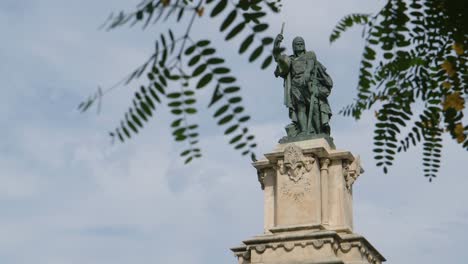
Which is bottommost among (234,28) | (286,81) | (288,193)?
(234,28)

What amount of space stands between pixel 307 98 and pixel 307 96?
0.15 ft

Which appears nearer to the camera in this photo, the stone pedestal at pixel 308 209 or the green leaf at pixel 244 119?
the green leaf at pixel 244 119

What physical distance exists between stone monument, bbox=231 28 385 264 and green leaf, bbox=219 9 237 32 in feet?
45.4

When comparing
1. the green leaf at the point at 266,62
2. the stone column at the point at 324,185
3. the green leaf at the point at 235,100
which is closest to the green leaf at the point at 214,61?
the green leaf at the point at 235,100

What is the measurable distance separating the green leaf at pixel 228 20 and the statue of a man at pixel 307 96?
50.9 ft

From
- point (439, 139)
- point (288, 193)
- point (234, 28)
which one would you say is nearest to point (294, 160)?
point (288, 193)

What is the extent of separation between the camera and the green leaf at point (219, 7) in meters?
3.08

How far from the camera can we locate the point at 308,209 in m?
17.5

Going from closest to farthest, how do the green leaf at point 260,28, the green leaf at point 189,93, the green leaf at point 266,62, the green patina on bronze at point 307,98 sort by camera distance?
the green leaf at point 266,62, the green leaf at point 260,28, the green leaf at point 189,93, the green patina on bronze at point 307,98

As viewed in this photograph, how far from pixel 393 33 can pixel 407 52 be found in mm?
260

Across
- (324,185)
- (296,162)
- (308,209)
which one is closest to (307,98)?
(296,162)

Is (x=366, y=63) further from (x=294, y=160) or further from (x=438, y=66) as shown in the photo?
(x=294, y=160)

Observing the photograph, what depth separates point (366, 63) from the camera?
4.29 m

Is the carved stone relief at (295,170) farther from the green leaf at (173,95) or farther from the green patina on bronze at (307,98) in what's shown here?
the green leaf at (173,95)
